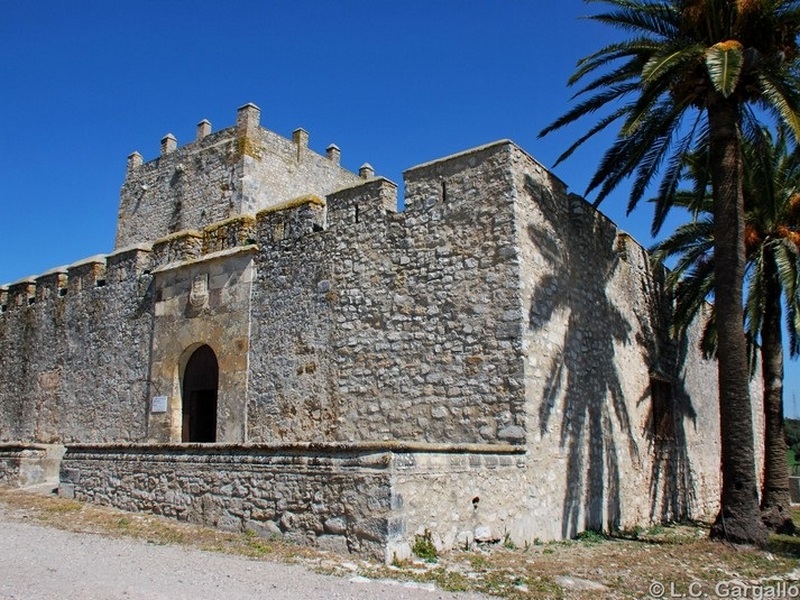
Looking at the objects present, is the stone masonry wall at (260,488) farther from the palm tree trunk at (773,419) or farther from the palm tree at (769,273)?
the palm tree trunk at (773,419)

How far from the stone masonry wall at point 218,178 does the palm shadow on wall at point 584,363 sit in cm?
934

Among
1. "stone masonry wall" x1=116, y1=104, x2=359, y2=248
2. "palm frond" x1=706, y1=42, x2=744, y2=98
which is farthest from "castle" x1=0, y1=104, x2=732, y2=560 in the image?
"stone masonry wall" x1=116, y1=104, x2=359, y2=248

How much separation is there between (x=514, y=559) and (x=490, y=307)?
3.48m

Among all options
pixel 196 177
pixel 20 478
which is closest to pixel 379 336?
pixel 20 478

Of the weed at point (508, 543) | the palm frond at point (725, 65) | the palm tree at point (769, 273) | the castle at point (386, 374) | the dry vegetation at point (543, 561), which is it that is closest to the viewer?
the dry vegetation at point (543, 561)

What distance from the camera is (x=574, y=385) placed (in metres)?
11.1

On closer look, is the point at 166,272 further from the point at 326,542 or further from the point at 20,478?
the point at 326,542

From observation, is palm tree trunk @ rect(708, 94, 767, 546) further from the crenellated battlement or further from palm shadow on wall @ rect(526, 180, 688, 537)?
the crenellated battlement

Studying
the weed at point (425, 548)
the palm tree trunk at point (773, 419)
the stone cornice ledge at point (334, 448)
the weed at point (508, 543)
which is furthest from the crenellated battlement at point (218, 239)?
the palm tree trunk at point (773, 419)

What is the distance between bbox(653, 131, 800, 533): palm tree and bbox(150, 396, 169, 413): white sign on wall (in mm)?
10484

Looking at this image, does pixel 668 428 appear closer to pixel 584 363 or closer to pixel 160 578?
pixel 584 363

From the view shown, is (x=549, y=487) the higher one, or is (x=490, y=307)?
(x=490, y=307)

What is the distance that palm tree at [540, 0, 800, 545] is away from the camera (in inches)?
393

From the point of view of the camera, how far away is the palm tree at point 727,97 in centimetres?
999
